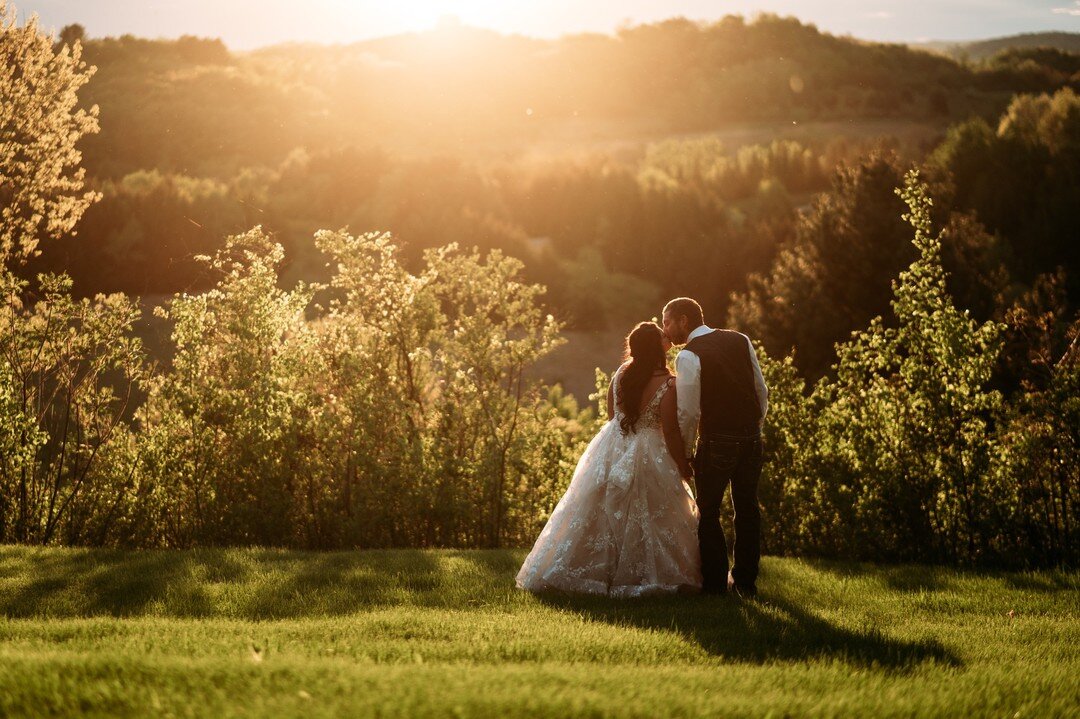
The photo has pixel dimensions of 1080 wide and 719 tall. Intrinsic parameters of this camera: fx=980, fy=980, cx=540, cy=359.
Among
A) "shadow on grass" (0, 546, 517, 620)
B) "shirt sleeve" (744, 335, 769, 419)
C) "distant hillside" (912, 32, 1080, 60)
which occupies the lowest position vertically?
"shadow on grass" (0, 546, 517, 620)

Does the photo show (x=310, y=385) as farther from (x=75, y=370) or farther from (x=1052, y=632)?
(x=1052, y=632)

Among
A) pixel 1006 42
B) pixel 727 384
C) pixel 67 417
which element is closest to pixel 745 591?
pixel 727 384

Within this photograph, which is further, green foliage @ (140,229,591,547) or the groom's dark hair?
green foliage @ (140,229,591,547)

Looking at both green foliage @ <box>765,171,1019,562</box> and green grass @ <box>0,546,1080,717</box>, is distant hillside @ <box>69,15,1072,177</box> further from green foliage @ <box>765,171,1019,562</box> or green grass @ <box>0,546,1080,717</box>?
green foliage @ <box>765,171,1019,562</box>

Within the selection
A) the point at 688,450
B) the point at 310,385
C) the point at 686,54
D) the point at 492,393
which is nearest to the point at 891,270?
the point at 492,393

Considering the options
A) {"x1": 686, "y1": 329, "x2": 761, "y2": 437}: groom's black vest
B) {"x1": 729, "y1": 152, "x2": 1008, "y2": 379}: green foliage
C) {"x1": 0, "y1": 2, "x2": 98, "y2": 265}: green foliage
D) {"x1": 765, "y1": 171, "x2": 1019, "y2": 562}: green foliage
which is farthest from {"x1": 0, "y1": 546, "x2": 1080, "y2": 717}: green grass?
{"x1": 729, "y1": 152, "x2": 1008, "y2": 379}: green foliage

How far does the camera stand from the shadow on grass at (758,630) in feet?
15.9

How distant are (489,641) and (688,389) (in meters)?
1.95

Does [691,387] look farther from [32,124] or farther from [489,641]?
[32,124]

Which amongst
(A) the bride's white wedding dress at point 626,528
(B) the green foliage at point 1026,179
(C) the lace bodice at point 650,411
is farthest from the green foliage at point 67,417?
(B) the green foliage at point 1026,179

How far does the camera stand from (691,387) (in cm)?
593

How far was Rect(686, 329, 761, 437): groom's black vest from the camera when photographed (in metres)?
5.93

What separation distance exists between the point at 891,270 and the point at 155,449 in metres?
15.1

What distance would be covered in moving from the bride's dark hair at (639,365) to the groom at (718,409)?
8.1 inches
